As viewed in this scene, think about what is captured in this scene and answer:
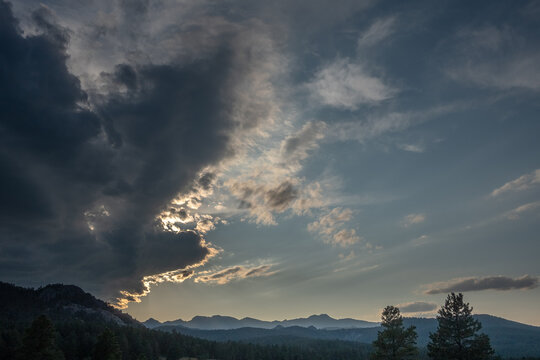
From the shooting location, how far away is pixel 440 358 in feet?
152

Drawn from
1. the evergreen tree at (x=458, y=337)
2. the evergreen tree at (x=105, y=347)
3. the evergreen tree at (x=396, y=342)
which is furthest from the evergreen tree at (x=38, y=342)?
the evergreen tree at (x=458, y=337)

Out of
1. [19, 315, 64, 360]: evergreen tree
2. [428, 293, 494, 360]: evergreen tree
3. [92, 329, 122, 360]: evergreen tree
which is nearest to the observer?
[428, 293, 494, 360]: evergreen tree

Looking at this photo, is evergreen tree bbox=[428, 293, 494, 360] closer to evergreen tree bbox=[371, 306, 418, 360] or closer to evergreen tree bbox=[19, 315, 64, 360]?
evergreen tree bbox=[371, 306, 418, 360]

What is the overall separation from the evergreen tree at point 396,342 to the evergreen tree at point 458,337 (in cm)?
305

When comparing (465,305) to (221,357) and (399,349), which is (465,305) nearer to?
(399,349)

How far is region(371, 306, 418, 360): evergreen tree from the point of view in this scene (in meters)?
46.7

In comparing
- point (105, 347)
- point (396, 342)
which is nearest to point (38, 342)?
point (105, 347)

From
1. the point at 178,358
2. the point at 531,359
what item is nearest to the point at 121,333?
the point at 178,358

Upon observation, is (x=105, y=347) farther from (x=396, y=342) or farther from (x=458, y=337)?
(x=458, y=337)

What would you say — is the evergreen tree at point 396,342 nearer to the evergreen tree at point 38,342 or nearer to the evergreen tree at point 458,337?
the evergreen tree at point 458,337

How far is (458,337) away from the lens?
1791 inches

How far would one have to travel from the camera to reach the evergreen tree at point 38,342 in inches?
2174

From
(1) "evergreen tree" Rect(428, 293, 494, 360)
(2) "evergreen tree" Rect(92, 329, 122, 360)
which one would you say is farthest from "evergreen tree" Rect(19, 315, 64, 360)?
(1) "evergreen tree" Rect(428, 293, 494, 360)

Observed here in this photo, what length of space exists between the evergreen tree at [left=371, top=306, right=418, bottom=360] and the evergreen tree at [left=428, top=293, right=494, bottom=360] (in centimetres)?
305
